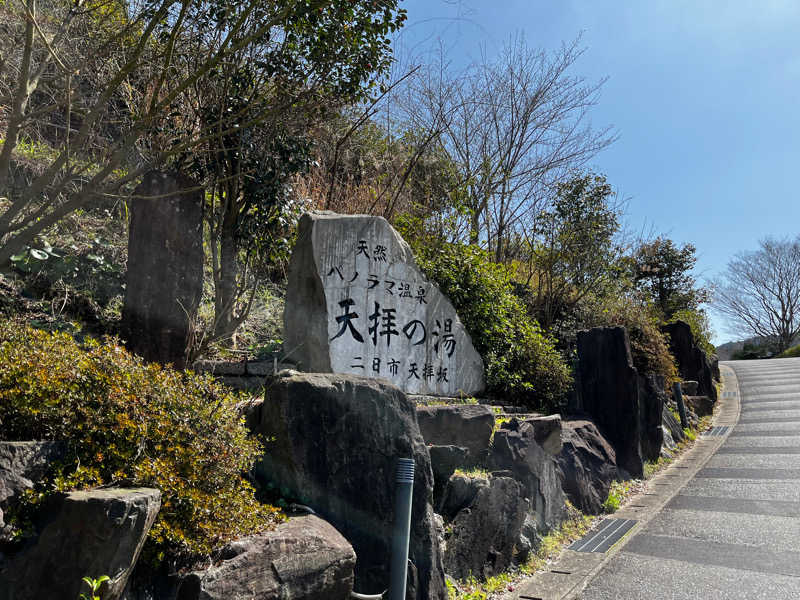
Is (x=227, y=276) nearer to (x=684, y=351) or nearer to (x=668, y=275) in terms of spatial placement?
(x=684, y=351)

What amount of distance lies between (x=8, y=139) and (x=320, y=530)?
139 inches

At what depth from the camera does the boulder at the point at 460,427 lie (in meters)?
5.23

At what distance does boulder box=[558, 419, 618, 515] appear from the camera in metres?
6.84

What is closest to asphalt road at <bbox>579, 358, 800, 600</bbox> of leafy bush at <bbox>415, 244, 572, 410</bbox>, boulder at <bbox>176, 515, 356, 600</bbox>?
leafy bush at <bbox>415, 244, 572, 410</bbox>

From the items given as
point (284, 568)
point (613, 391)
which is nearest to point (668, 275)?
point (613, 391)

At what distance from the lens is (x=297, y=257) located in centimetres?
631

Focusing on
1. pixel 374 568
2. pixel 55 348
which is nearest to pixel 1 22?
pixel 55 348

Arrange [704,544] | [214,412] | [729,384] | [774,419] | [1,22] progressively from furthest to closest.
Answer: [729,384] → [774,419] → [1,22] → [704,544] → [214,412]

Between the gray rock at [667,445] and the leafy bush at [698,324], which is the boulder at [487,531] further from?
the leafy bush at [698,324]

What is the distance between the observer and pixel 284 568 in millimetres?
2924

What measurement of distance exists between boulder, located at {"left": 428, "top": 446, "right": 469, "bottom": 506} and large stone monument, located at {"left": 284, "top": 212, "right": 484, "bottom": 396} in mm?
1659

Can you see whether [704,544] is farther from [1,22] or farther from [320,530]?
[1,22]

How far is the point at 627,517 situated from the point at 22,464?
20.9 feet

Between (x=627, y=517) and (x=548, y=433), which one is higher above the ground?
(x=548, y=433)
